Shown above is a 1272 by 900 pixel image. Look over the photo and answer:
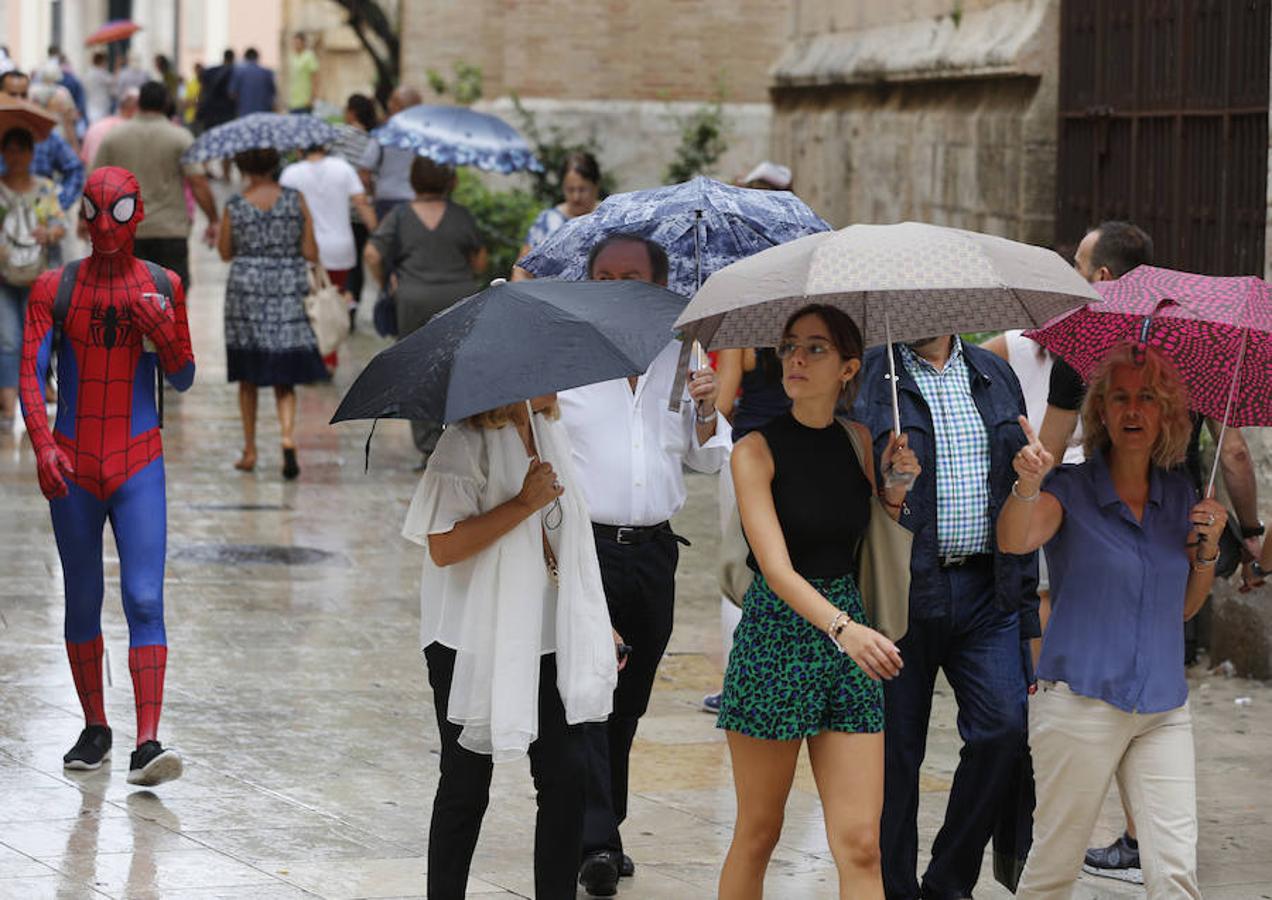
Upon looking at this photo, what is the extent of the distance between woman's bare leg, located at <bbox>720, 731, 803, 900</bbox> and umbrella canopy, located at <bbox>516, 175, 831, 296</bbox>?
1960 mm

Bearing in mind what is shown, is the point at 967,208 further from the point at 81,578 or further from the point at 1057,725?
the point at 1057,725

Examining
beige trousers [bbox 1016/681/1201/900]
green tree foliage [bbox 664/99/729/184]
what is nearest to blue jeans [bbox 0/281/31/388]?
green tree foliage [bbox 664/99/729/184]

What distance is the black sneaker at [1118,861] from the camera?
23.4ft

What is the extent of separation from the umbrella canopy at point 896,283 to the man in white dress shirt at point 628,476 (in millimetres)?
618

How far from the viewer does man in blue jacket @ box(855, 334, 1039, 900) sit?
623 centimetres

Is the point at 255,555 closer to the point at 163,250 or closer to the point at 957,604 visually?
the point at 163,250

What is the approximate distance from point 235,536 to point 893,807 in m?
6.73

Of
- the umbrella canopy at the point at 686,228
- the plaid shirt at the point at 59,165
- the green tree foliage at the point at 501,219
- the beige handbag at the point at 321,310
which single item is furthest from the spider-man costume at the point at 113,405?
the green tree foliage at the point at 501,219

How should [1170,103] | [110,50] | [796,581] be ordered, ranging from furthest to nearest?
[110,50]
[1170,103]
[796,581]

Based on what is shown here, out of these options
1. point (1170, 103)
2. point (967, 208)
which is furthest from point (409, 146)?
point (1170, 103)

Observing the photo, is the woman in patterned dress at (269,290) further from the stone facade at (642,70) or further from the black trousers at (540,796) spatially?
the stone facade at (642,70)

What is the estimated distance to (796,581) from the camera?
5512mm

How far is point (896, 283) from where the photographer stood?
5492 mm

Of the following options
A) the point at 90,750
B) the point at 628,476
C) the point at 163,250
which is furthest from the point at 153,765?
the point at 163,250
